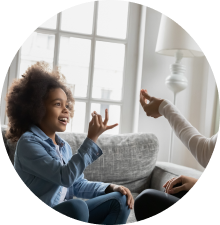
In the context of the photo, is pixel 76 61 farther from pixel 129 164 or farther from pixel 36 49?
pixel 129 164

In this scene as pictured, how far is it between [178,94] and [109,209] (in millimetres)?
1204

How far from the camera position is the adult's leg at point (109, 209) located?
1009 mm

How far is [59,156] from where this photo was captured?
1.10m

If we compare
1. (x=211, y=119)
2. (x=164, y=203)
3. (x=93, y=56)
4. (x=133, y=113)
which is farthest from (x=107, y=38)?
(x=164, y=203)

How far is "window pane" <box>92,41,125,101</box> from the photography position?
199 cm

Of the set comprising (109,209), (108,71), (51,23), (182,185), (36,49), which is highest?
(51,23)

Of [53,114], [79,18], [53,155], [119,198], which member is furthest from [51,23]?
[119,198]

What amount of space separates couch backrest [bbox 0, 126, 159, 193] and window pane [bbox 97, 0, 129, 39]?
2.71 ft

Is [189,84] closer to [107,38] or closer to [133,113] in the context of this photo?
[133,113]

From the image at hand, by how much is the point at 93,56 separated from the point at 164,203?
1.29m

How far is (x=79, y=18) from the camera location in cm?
195

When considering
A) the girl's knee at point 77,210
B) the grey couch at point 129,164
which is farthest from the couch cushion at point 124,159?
the girl's knee at point 77,210

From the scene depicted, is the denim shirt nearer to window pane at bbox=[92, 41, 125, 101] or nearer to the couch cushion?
the couch cushion

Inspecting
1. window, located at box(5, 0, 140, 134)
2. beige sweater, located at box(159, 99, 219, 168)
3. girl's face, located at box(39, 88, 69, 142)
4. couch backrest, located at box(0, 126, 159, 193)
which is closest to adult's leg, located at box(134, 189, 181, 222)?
beige sweater, located at box(159, 99, 219, 168)
